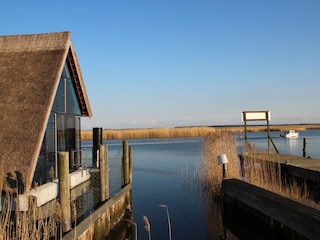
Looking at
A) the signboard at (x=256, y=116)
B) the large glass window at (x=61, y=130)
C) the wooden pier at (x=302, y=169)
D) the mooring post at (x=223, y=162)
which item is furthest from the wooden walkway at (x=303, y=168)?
the large glass window at (x=61, y=130)

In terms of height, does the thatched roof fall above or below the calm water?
above

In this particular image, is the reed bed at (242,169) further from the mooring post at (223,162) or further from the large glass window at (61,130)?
the large glass window at (61,130)

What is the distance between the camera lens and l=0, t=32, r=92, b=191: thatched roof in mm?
8312

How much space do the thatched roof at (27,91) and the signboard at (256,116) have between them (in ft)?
22.3

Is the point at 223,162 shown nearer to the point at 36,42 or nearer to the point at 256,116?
the point at 256,116

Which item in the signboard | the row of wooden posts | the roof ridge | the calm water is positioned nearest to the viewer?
the row of wooden posts

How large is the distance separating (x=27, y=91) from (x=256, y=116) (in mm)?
8737

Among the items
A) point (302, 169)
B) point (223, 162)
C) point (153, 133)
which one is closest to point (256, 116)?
point (302, 169)

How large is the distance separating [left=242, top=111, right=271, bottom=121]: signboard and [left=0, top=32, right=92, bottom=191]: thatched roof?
6789mm

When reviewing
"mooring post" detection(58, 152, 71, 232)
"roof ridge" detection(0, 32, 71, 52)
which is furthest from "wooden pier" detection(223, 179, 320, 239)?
"roof ridge" detection(0, 32, 71, 52)

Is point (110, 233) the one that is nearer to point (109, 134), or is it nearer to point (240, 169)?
point (240, 169)

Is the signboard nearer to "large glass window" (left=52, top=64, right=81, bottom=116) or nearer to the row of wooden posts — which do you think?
the row of wooden posts

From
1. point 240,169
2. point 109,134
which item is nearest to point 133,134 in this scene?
point 109,134

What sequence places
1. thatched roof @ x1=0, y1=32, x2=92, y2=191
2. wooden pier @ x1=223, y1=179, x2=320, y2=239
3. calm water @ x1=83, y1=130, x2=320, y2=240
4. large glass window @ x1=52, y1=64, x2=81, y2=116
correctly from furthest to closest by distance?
large glass window @ x1=52, y1=64, x2=81, y2=116
calm water @ x1=83, y1=130, x2=320, y2=240
thatched roof @ x1=0, y1=32, x2=92, y2=191
wooden pier @ x1=223, y1=179, x2=320, y2=239
